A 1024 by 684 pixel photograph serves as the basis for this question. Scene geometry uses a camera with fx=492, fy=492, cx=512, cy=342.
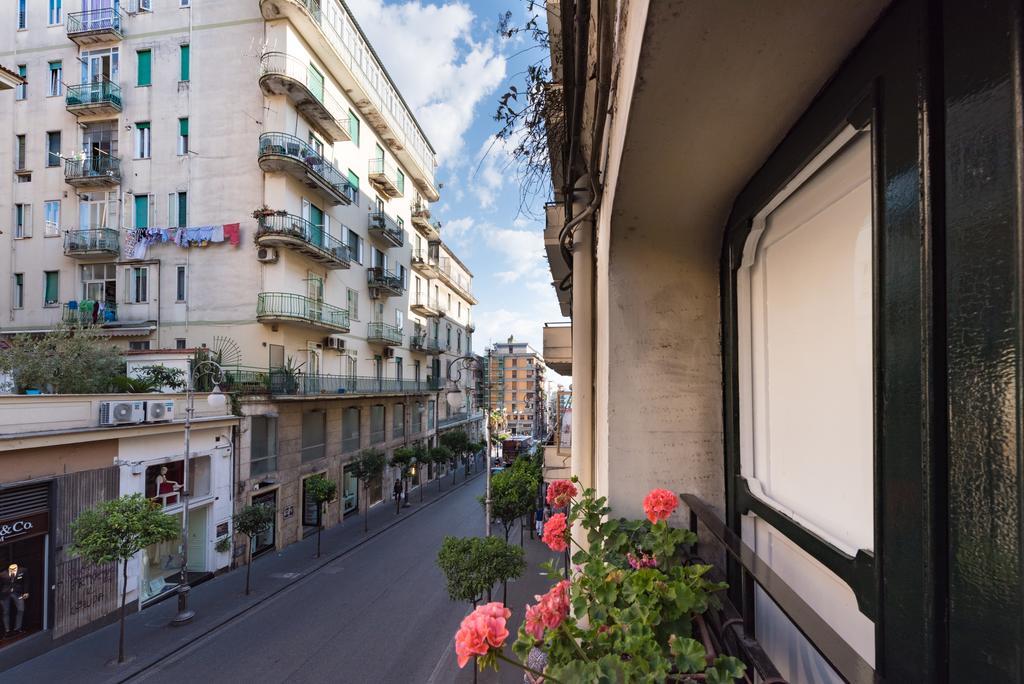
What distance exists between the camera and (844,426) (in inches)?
64.7

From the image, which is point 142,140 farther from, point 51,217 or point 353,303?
point 353,303

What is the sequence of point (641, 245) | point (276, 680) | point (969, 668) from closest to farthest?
1. point (969, 668)
2. point (641, 245)
3. point (276, 680)

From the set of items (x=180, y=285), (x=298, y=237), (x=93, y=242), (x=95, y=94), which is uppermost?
(x=95, y=94)

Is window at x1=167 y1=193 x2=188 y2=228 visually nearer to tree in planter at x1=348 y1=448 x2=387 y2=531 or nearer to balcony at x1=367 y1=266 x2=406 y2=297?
balcony at x1=367 y1=266 x2=406 y2=297

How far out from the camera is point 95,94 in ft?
66.1

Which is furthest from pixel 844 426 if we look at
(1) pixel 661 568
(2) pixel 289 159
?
(2) pixel 289 159

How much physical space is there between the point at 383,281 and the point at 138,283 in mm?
11119

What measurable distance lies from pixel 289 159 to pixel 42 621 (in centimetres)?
1590

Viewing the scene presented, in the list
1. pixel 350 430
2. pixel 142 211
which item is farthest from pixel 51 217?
pixel 350 430

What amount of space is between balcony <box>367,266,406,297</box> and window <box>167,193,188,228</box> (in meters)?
9.24

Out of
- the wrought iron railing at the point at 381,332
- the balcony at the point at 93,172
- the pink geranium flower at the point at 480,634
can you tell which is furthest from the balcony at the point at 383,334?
the pink geranium flower at the point at 480,634

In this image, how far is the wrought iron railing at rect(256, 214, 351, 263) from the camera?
1936cm

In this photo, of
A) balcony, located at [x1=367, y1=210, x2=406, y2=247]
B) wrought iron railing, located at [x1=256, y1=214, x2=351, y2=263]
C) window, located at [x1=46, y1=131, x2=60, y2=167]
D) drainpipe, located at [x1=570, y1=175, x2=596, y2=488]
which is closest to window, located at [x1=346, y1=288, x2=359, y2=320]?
wrought iron railing, located at [x1=256, y1=214, x2=351, y2=263]

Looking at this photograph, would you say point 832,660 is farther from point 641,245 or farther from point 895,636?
point 641,245
